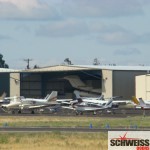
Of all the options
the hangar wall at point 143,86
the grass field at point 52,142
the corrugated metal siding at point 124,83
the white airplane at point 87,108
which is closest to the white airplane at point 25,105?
the white airplane at point 87,108

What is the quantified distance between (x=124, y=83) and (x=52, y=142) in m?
109

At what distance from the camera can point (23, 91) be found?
16062cm

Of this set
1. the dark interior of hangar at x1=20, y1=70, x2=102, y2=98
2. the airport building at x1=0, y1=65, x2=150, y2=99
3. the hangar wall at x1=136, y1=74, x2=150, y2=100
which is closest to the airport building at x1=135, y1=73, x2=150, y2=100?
the hangar wall at x1=136, y1=74, x2=150, y2=100

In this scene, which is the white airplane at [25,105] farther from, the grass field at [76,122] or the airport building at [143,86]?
the airport building at [143,86]

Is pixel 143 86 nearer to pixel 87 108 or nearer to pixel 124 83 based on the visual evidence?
pixel 124 83

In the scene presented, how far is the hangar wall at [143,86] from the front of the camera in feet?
452

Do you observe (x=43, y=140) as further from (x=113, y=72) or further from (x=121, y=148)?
(x=113, y=72)

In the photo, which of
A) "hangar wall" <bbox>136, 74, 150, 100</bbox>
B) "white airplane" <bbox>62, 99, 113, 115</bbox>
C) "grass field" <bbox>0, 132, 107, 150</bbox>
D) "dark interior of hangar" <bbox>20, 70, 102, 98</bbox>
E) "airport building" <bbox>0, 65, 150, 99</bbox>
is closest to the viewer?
"grass field" <bbox>0, 132, 107, 150</bbox>

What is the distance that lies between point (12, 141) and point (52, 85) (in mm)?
122051

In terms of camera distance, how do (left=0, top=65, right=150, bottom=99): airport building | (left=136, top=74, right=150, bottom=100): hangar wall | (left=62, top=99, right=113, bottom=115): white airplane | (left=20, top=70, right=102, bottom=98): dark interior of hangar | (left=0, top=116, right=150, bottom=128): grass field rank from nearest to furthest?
(left=0, top=116, right=150, bottom=128): grass field → (left=62, top=99, right=113, bottom=115): white airplane → (left=136, top=74, right=150, bottom=100): hangar wall → (left=0, top=65, right=150, bottom=99): airport building → (left=20, top=70, right=102, bottom=98): dark interior of hangar

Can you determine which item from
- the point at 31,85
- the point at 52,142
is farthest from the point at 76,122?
the point at 31,85

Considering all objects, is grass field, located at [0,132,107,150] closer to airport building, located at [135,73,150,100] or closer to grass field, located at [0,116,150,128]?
grass field, located at [0,116,150,128]

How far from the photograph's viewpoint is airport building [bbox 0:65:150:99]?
489 feet

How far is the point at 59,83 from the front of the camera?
16575 cm
